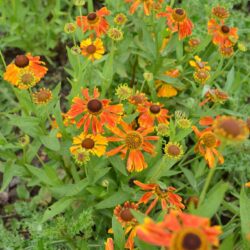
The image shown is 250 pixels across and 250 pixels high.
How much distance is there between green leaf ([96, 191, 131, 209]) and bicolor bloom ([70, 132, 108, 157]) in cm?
19

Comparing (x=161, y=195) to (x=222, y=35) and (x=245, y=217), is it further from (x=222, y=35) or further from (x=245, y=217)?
(x=222, y=35)

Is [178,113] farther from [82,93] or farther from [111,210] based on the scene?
[111,210]

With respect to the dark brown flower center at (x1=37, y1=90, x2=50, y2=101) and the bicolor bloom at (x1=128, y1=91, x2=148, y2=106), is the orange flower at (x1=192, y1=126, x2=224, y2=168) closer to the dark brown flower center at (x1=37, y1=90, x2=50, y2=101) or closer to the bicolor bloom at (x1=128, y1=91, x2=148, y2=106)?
the bicolor bloom at (x1=128, y1=91, x2=148, y2=106)

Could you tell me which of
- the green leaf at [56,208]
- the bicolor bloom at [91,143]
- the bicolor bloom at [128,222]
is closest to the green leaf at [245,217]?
the bicolor bloom at [128,222]

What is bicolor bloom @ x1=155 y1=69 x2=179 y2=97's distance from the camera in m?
1.82

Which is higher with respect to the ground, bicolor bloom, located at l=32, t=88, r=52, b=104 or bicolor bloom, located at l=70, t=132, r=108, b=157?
bicolor bloom, located at l=32, t=88, r=52, b=104

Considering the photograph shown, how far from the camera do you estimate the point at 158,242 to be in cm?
69

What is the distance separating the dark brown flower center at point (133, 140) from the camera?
1.39 metres

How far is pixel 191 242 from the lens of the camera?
2.31ft

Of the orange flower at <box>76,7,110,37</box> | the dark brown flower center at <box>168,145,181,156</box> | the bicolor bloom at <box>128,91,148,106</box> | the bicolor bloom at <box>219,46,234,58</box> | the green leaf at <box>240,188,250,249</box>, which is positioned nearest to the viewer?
the green leaf at <box>240,188,250,249</box>

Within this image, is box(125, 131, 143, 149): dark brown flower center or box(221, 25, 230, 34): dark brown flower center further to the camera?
box(221, 25, 230, 34): dark brown flower center

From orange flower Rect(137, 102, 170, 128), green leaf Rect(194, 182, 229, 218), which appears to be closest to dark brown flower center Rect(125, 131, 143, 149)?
orange flower Rect(137, 102, 170, 128)

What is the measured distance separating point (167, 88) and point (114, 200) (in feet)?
2.06

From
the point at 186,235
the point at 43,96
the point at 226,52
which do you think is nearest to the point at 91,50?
the point at 43,96
